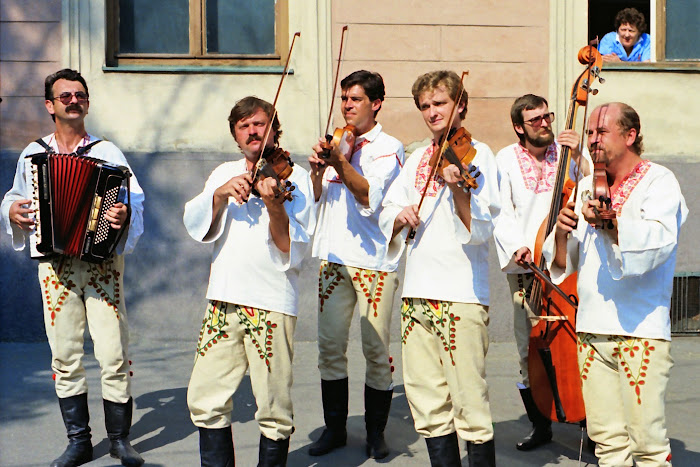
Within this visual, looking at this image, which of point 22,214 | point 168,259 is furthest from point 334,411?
point 168,259

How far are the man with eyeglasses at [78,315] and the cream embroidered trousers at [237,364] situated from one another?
976 mm

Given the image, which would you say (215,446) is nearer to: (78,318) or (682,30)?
(78,318)

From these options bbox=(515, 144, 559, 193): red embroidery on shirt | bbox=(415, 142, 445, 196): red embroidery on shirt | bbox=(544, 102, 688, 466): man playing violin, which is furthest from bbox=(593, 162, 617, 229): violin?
bbox=(515, 144, 559, 193): red embroidery on shirt

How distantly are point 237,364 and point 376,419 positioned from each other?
1.23m

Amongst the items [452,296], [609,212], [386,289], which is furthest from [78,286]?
[609,212]

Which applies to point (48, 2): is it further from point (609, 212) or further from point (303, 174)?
point (609, 212)

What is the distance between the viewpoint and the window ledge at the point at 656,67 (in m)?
9.04

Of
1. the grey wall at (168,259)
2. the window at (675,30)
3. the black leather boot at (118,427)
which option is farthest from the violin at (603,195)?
the window at (675,30)

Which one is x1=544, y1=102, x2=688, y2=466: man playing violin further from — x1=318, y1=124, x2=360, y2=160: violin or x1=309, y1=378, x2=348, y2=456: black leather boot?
x1=309, y1=378, x2=348, y2=456: black leather boot

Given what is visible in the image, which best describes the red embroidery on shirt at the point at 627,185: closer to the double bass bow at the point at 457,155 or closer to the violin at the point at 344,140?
the double bass bow at the point at 457,155

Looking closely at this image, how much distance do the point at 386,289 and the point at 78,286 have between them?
64.9 inches

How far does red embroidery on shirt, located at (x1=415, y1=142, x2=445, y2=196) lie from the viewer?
4.80 metres

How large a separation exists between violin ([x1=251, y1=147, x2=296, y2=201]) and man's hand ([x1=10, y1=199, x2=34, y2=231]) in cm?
144

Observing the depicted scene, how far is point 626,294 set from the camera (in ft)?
14.2
